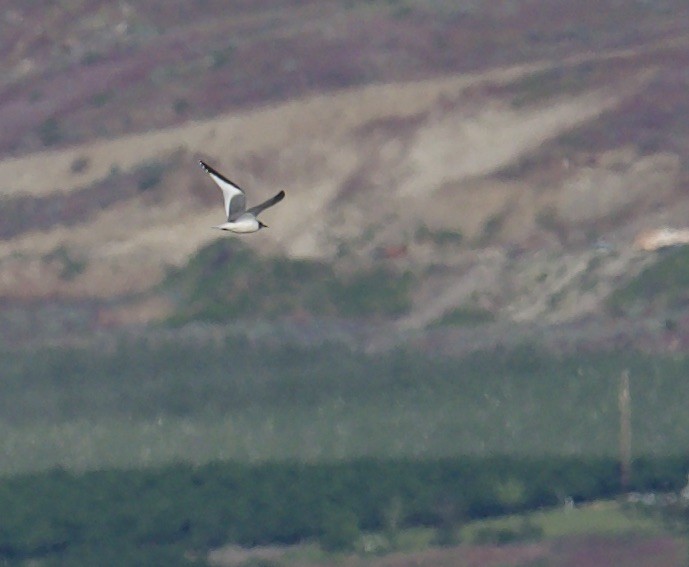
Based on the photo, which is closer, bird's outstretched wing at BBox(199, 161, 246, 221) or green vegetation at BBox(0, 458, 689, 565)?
bird's outstretched wing at BBox(199, 161, 246, 221)

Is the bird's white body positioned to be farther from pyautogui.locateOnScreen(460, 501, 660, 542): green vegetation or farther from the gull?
pyautogui.locateOnScreen(460, 501, 660, 542): green vegetation

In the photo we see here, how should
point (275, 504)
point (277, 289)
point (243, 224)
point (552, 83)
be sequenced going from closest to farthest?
1. point (243, 224)
2. point (275, 504)
3. point (277, 289)
4. point (552, 83)

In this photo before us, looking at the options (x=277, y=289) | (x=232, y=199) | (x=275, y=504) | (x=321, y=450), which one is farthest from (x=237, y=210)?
(x=277, y=289)

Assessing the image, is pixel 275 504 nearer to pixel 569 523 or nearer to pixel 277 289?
pixel 569 523

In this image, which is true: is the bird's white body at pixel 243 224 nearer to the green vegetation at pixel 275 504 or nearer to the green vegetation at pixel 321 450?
the green vegetation at pixel 321 450

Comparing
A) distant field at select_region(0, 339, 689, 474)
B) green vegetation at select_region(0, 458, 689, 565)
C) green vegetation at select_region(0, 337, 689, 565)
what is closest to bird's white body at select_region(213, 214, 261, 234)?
green vegetation at select_region(0, 337, 689, 565)

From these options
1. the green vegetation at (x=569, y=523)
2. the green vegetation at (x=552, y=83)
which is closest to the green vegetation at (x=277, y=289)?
the green vegetation at (x=552, y=83)
